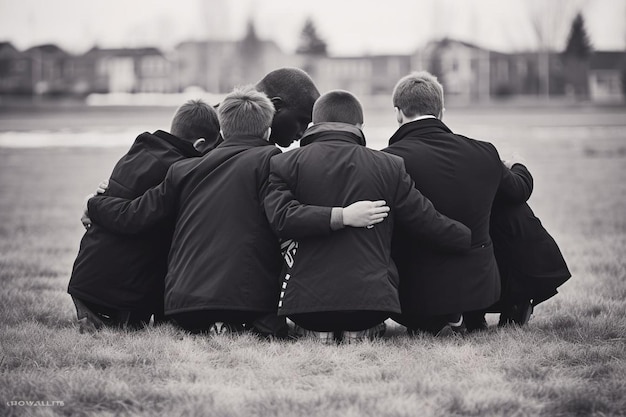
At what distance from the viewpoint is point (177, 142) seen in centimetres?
483

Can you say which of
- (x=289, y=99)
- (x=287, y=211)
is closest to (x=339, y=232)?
(x=287, y=211)

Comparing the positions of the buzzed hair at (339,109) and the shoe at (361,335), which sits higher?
the buzzed hair at (339,109)

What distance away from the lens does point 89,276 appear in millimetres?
4617

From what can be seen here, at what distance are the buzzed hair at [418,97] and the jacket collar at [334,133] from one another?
0.38 m

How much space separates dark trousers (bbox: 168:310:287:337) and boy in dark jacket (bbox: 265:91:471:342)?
6.7 inches

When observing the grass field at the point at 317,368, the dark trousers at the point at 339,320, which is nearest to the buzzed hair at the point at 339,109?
the dark trousers at the point at 339,320

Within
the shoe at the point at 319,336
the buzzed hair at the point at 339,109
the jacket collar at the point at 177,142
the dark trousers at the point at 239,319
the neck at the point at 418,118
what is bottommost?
the shoe at the point at 319,336

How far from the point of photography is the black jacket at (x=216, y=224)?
4281 millimetres

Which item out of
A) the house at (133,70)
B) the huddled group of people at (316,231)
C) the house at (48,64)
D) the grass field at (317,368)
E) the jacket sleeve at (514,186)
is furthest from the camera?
the house at (133,70)

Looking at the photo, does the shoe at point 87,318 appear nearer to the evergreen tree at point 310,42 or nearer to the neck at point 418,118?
the neck at point 418,118

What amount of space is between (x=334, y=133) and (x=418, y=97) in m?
0.59

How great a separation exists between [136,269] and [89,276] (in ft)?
0.88

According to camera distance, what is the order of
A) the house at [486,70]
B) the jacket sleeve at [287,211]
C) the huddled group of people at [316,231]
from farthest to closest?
1. the house at [486,70]
2. the huddled group of people at [316,231]
3. the jacket sleeve at [287,211]

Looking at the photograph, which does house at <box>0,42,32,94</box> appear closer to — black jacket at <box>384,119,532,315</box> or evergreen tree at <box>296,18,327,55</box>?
evergreen tree at <box>296,18,327,55</box>
